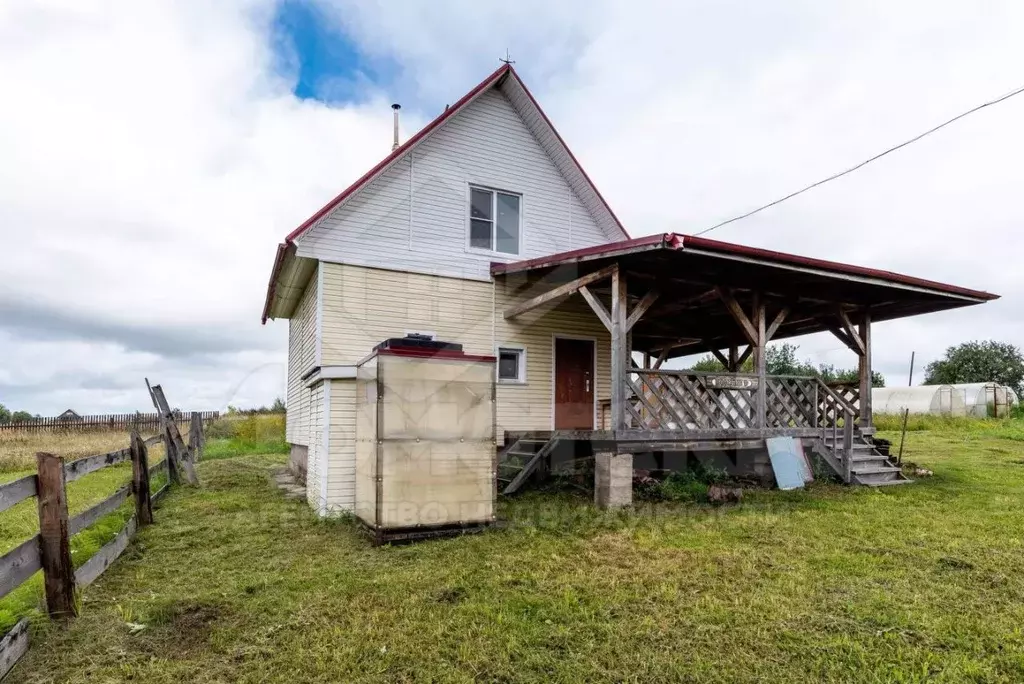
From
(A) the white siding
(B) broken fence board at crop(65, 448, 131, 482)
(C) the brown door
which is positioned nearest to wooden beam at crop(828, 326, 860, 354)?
(A) the white siding

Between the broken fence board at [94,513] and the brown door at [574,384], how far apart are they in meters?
7.01

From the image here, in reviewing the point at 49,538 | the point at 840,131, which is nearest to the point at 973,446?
the point at 840,131

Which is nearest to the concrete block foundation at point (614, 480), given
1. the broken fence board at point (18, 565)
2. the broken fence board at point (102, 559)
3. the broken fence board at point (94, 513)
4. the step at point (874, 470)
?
the step at point (874, 470)

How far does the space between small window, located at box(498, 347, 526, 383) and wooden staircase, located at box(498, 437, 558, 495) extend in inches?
44.5

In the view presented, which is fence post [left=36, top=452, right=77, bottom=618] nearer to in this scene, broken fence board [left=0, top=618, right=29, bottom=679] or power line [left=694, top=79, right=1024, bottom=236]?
broken fence board [left=0, top=618, right=29, bottom=679]

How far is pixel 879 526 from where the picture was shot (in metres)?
6.64

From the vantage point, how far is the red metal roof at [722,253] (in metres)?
7.11

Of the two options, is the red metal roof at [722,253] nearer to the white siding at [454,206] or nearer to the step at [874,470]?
the white siding at [454,206]

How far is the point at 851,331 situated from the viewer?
10.7 m

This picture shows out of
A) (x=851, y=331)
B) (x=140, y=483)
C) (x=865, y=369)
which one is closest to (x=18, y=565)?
(x=140, y=483)

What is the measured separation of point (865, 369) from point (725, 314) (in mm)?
2756

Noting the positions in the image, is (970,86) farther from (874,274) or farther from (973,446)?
(973,446)

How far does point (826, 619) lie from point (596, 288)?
265 inches

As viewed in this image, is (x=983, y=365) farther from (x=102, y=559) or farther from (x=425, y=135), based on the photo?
(x=102, y=559)
